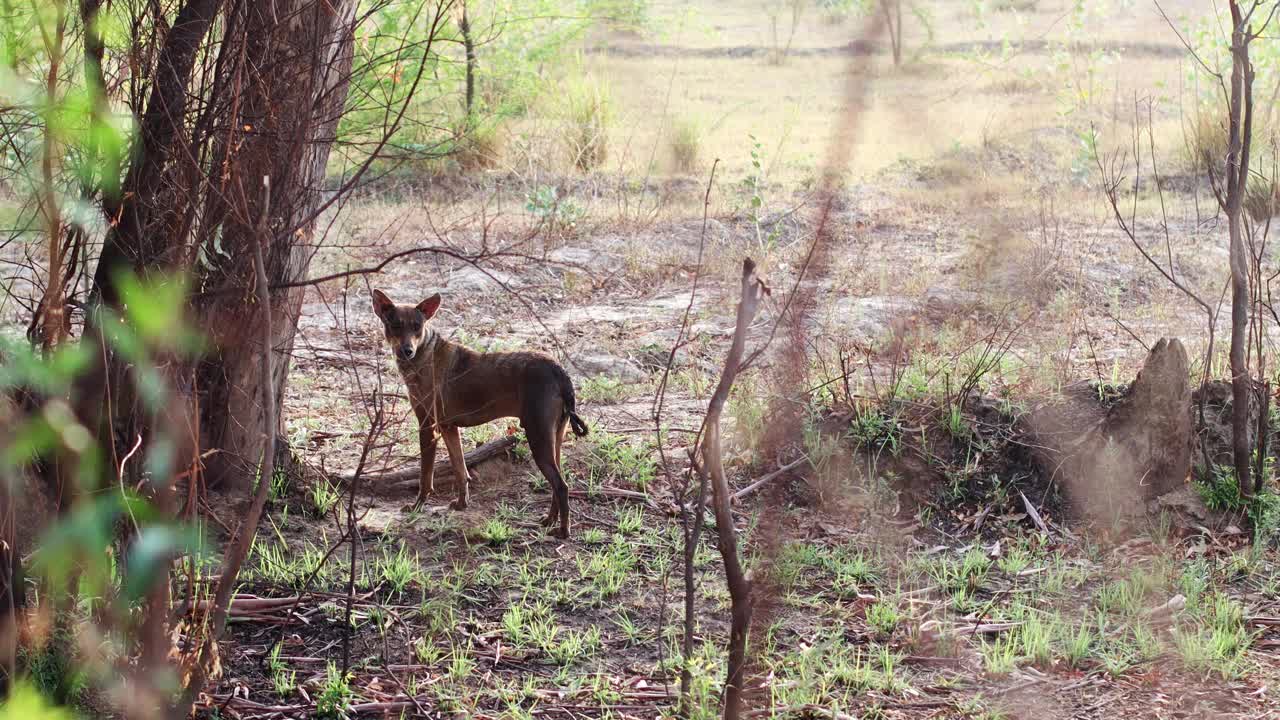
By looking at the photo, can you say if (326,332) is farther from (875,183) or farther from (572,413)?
(875,183)

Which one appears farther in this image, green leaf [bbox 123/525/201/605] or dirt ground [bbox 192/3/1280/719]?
dirt ground [bbox 192/3/1280/719]

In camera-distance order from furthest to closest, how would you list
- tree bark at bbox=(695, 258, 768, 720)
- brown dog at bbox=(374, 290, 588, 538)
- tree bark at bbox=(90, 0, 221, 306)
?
1. brown dog at bbox=(374, 290, 588, 538)
2. tree bark at bbox=(90, 0, 221, 306)
3. tree bark at bbox=(695, 258, 768, 720)

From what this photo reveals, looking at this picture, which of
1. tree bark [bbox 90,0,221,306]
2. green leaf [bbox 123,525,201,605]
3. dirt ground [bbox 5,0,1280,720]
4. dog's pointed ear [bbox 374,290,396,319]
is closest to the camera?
green leaf [bbox 123,525,201,605]

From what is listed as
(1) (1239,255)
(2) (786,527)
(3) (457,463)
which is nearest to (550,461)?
(3) (457,463)

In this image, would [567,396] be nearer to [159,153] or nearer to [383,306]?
[383,306]

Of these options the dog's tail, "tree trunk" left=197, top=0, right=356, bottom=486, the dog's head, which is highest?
"tree trunk" left=197, top=0, right=356, bottom=486

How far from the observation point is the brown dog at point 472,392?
16.8 ft

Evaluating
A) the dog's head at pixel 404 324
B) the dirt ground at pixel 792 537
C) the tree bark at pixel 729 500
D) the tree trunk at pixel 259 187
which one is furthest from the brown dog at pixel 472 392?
the tree bark at pixel 729 500

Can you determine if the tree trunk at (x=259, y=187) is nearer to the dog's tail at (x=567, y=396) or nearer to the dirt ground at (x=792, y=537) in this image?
the dirt ground at (x=792, y=537)

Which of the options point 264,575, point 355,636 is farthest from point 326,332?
point 355,636

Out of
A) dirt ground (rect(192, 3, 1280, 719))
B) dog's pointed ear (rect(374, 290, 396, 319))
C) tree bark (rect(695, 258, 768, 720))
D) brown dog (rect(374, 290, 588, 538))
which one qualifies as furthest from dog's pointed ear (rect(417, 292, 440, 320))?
tree bark (rect(695, 258, 768, 720))

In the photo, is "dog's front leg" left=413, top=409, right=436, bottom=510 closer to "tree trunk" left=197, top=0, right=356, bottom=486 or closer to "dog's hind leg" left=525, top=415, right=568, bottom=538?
"dog's hind leg" left=525, top=415, right=568, bottom=538

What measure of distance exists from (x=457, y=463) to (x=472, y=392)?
33 centimetres

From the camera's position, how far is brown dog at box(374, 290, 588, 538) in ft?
16.8
